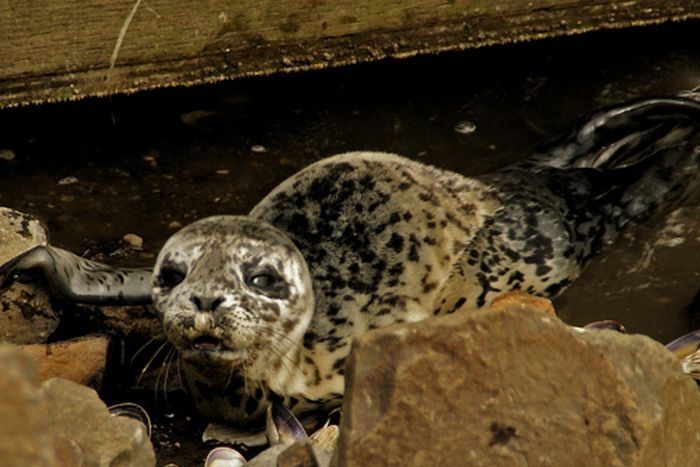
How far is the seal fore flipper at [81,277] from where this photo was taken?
551cm

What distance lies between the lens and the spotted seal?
16.8 feet

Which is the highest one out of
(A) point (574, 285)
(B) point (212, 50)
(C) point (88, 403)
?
(C) point (88, 403)

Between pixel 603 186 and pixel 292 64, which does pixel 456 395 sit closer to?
pixel 603 186

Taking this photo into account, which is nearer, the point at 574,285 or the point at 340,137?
the point at 574,285

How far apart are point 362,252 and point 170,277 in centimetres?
72

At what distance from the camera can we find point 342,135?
6879 millimetres

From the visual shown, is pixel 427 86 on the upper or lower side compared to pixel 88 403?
lower

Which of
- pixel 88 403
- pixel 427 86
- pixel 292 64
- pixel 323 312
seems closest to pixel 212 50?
pixel 292 64

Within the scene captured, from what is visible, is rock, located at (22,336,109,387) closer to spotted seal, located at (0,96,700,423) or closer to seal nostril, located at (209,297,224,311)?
spotted seal, located at (0,96,700,423)

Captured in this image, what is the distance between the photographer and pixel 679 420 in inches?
151

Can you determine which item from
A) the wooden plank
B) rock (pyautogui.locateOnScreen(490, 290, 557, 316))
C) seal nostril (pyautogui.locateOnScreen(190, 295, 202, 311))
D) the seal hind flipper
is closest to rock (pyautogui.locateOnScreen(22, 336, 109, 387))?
seal nostril (pyautogui.locateOnScreen(190, 295, 202, 311))

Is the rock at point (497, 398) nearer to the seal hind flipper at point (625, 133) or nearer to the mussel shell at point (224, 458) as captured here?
the mussel shell at point (224, 458)

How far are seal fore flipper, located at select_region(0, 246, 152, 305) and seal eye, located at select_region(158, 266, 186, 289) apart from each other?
48 cm

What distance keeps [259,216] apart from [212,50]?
134 centimetres
